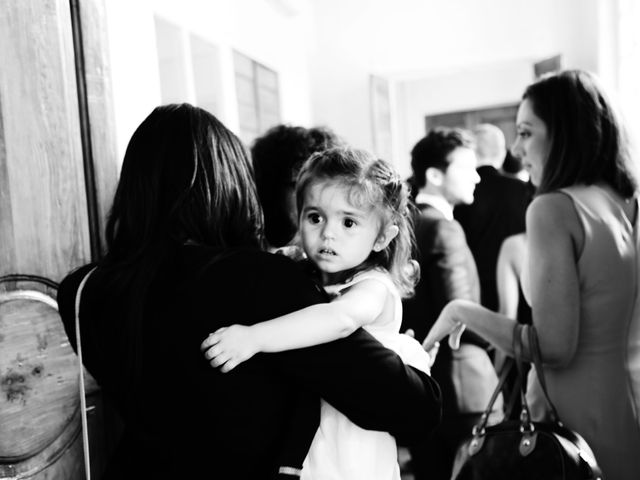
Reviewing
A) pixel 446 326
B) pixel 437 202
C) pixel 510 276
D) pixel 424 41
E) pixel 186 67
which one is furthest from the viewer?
pixel 424 41

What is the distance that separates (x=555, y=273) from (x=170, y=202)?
0.99 m

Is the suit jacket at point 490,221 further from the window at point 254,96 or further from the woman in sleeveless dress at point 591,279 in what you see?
the woman in sleeveless dress at point 591,279

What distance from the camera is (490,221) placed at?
3.56 meters

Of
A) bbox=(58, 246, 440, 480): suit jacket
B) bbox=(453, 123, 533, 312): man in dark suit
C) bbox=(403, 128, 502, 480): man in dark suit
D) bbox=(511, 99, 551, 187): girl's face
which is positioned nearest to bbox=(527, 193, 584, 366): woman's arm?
bbox=(511, 99, 551, 187): girl's face

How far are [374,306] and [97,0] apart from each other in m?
1.03

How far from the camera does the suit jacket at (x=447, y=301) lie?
251 cm

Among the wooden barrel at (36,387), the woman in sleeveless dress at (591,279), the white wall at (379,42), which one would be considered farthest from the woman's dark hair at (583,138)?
the white wall at (379,42)

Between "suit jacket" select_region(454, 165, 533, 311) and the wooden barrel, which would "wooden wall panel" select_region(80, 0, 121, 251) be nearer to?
the wooden barrel

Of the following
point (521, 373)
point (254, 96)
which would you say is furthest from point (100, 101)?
point (254, 96)

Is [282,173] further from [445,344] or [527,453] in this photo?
[445,344]

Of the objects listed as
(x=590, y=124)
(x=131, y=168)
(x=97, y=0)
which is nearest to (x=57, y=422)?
(x=131, y=168)

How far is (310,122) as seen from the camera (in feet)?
20.1

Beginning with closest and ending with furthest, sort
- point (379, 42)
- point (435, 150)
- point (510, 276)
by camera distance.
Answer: point (510, 276) < point (435, 150) < point (379, 42)

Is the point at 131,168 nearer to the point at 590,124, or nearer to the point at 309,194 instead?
the point at 309,194
